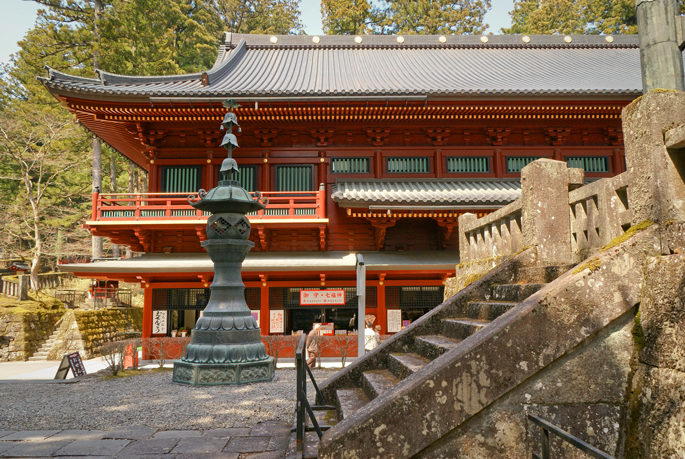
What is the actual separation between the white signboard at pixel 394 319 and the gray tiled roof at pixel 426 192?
346cm

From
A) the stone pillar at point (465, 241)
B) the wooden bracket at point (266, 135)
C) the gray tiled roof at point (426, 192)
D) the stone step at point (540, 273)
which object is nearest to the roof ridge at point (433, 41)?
the wooden bracket at point (266, 135)

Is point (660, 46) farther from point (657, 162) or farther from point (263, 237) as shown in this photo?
point (263, 237)

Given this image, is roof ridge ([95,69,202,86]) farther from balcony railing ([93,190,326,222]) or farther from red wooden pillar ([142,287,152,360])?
red wooden pillar ([142,287,152,360])

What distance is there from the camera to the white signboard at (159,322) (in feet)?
44.8

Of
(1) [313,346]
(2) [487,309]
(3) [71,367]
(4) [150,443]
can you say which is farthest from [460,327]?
(3) [71,367]

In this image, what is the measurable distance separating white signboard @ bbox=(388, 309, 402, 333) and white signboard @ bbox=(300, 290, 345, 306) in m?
1.54

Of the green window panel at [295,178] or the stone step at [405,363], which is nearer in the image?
the stone step at [405,363]

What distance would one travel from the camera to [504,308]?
358 centimetres

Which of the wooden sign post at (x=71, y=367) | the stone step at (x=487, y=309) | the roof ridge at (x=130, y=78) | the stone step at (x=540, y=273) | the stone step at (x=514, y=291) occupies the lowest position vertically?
the wooden sign post at (x=71, y=367)

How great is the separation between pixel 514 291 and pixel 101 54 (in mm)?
27365

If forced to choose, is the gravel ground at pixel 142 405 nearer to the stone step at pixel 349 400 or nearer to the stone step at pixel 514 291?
the stone step at pixel 349 400

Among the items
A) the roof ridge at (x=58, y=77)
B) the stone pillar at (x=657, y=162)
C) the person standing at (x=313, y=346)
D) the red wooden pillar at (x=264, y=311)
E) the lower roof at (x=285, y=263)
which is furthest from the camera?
the red wooden pillar at (x=264, y=311)

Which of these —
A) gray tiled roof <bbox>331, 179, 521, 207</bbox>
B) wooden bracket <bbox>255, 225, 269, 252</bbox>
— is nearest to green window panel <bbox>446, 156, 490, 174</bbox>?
gray tiled roof <bbox>331, 179, 521, 207</bbox>

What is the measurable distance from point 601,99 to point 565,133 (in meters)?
1.74
